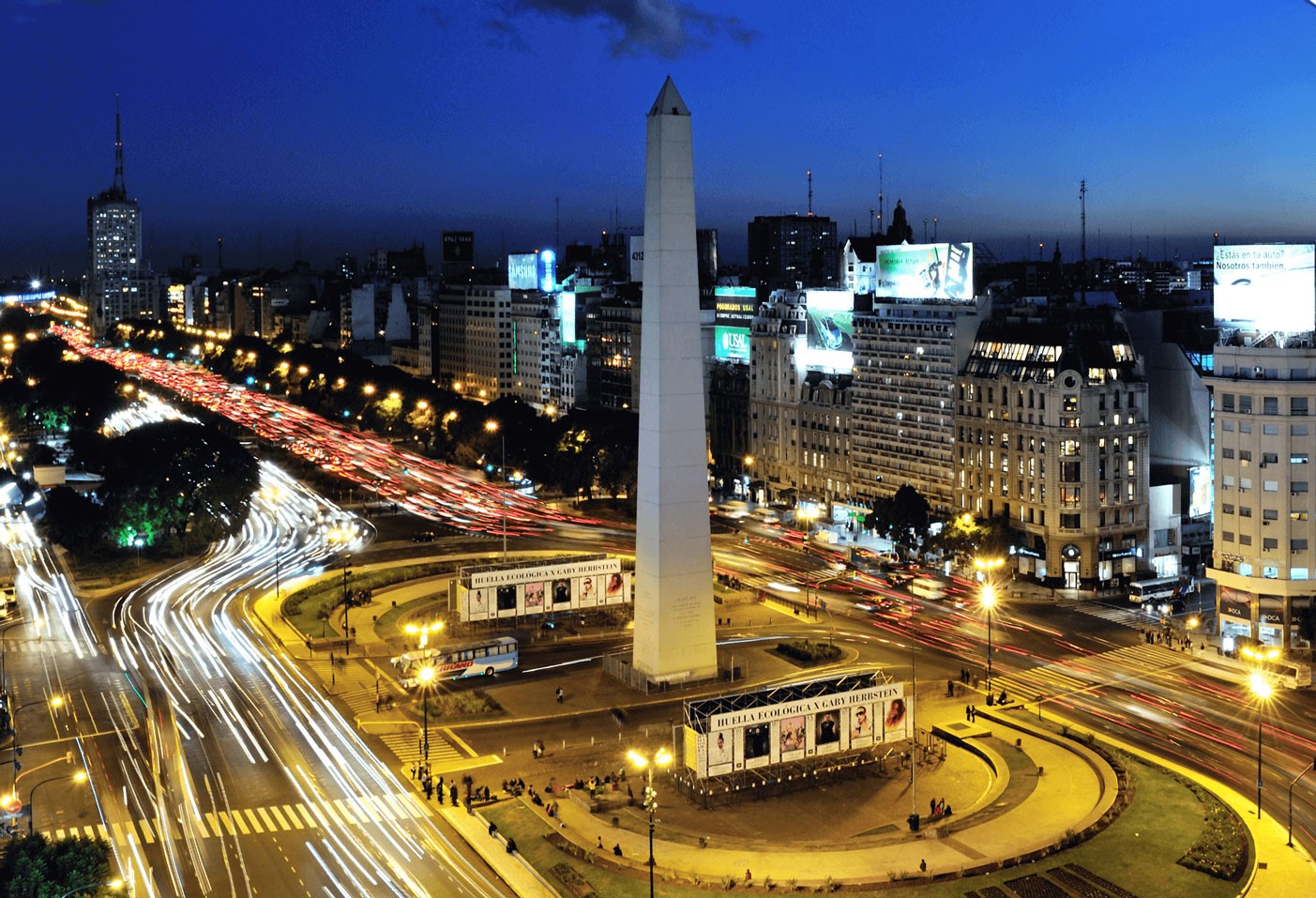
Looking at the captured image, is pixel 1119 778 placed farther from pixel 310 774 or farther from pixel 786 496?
pixel 786 496

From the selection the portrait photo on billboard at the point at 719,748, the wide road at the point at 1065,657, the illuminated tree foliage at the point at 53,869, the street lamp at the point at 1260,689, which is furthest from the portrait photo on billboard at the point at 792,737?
the illuminated tree foliage at the point at 53,869

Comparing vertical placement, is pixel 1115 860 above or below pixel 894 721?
below

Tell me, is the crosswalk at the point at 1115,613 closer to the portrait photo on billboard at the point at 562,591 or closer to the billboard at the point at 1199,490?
the billboard at the point at 1199,490

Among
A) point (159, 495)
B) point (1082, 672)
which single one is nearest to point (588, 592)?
point (1082, 672)

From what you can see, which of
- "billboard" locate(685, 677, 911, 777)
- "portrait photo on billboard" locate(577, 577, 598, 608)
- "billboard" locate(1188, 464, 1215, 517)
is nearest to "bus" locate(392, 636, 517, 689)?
"portrait photo on billboard" locate(577, 577, 598, 608)

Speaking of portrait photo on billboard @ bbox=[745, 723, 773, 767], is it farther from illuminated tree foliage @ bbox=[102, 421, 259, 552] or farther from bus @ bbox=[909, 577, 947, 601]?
illuminated tree foliage @ bbox=[102, 421, 259, 552]

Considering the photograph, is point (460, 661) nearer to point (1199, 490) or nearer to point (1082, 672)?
point (1082, 672)
